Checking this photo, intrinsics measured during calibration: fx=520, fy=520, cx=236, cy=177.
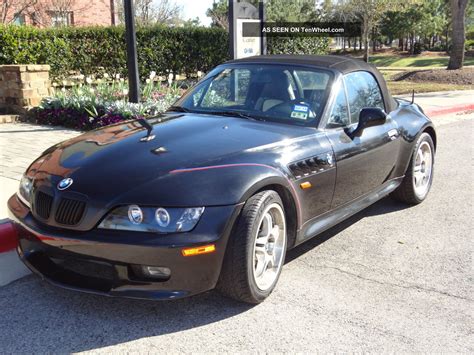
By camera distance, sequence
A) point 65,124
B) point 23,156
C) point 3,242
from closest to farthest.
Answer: point 3,242
point 23,156
point 65,124

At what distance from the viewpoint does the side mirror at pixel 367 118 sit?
4266 mm

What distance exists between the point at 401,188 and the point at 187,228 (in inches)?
126

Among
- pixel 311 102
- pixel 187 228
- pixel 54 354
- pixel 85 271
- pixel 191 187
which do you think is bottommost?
pixel 54 354

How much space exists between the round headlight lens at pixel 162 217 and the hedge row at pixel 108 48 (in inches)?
348

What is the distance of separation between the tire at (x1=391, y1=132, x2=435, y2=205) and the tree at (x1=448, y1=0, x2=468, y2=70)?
16.5m

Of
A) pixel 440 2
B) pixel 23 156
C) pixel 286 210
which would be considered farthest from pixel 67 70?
pixel 440 2

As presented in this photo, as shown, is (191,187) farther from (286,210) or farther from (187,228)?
(286,210)

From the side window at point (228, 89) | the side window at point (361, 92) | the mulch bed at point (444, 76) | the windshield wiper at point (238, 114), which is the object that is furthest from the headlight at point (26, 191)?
the mulch bed at point (444, 76)

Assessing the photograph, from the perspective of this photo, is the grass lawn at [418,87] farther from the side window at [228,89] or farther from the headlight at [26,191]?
the headlight at [26,191]

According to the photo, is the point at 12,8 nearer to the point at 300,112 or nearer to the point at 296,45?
the point at 296,45

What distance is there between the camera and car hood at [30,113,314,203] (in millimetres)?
3115

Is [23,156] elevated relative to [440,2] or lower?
lower

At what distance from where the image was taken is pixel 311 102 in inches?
168

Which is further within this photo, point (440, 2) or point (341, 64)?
point (440, 2)
